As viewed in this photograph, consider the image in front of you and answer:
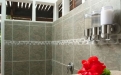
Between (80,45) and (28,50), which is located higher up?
(80,45)

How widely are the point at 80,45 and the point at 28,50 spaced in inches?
55.2

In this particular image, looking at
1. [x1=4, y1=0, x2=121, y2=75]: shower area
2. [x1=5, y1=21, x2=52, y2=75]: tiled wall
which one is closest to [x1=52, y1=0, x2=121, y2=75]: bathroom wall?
[x1=4, y1=0, x2=121, y2=75]: shower area

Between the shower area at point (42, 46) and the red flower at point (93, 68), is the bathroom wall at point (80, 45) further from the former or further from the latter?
the red flower at point (93, 68)

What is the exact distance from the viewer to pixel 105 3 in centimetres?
121

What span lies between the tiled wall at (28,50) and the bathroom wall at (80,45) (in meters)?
0.18

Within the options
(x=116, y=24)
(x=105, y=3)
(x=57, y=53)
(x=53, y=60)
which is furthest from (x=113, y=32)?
(x=53, y=60)

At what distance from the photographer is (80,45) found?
1.67 m

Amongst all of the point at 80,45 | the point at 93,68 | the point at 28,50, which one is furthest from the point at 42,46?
the point at 93,68

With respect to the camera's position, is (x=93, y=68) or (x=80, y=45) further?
(x=80, y=45)

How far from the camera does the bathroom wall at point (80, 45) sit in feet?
3.55

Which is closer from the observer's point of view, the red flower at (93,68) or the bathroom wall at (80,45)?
the red flower at (93,68)

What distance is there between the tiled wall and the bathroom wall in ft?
0.57

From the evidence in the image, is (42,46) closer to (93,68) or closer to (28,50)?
(28,50)

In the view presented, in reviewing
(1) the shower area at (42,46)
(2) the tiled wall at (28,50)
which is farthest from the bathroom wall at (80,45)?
(2) the tiled wall at (28,50)
